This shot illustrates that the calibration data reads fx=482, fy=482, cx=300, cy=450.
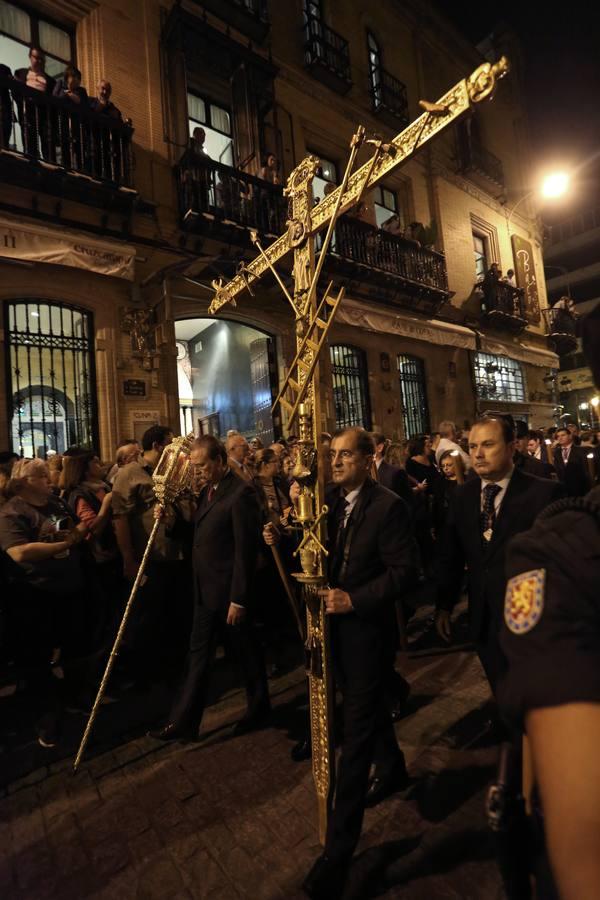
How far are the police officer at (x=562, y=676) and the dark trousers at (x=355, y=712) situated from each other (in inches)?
52.5

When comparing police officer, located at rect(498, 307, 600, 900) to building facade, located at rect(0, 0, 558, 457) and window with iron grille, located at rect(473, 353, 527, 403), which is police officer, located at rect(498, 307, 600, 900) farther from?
window with iron grille, located at rect(473, 353, 527, 403)

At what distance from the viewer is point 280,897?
2.09 meters

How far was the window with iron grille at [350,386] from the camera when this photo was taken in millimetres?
12000

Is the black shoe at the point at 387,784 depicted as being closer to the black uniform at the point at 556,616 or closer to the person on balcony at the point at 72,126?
the black uniform at the point at 556,616

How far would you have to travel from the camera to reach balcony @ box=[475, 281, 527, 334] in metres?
16.1

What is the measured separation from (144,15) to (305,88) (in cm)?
422

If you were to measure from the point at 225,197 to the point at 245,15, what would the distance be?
4307mm

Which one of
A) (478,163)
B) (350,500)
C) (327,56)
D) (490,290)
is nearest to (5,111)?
(350,500)

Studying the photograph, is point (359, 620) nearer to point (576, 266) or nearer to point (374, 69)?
point (374, 69)

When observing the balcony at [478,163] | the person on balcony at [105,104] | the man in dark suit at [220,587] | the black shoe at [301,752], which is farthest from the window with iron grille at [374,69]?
the black shoe at [301,752]

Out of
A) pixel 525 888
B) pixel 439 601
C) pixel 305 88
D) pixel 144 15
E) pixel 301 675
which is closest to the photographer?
pixel 525 888

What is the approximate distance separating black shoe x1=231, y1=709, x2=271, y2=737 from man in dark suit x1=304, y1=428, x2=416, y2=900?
1074mm

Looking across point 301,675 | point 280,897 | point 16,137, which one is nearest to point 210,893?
point 280,897

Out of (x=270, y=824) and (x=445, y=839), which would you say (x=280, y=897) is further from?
(x=445, y=839)
